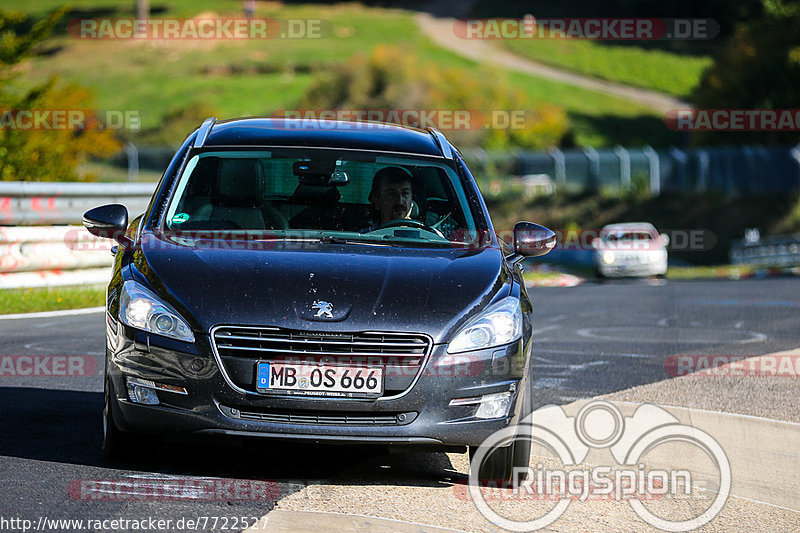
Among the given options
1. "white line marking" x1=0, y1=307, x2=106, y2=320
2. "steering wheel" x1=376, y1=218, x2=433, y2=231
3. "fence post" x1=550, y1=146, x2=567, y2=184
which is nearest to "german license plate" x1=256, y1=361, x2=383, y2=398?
"steering wheel" x1=376, y1=218, x2=433, y2=231

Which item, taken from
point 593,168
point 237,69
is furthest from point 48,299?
point 237,69

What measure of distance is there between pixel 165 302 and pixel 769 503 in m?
3.06

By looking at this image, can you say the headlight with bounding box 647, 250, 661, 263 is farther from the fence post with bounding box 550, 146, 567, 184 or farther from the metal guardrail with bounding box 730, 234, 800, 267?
the fence post with bounding box 550, 146, 567, 184

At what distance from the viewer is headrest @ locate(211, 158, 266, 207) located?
6.77 metres

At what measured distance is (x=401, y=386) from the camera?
5.57 m

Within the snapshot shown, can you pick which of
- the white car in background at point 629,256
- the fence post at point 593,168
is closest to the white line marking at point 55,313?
the white car in background at point 629,256

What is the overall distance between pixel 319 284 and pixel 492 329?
82cm

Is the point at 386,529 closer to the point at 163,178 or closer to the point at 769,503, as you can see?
the point at 769,503

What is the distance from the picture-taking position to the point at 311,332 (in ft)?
18.0

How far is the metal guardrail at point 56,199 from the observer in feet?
45.9

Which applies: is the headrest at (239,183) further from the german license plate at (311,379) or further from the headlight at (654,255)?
the headlight at (654,255)

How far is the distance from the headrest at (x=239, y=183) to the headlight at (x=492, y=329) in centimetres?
162

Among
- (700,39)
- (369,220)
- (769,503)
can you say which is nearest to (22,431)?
(369,220)

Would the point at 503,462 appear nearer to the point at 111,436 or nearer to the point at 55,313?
the point at 111,436
